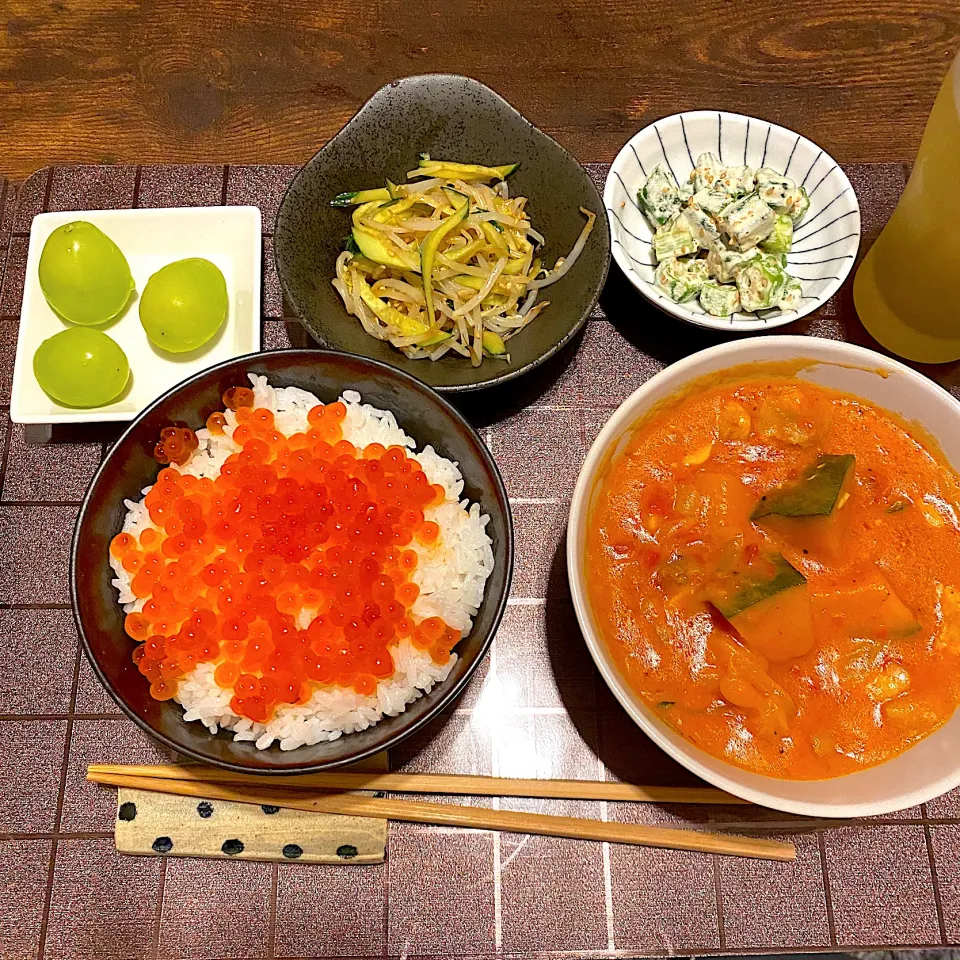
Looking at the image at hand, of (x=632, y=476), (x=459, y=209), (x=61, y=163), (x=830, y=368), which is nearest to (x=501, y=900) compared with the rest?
(x=632, y=476)

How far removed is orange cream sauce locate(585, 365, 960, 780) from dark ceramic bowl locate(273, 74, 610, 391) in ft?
1.39

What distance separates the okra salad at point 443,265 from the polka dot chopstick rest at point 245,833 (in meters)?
1.06

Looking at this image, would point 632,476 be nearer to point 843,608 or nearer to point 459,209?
point 843,608

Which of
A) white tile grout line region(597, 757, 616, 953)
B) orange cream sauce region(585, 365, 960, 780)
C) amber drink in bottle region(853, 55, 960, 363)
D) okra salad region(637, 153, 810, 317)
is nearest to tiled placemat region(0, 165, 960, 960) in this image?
white tile grout line region(597, 757, 616, 953)

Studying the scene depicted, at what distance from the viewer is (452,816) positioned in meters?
1.70

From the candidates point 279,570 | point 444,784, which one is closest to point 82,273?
point 279,570

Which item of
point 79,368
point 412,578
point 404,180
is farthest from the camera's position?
point 404,180

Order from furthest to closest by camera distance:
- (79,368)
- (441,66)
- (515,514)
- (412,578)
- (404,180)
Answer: (441,66), (404,180), (515,514), (79,368), (412,578)

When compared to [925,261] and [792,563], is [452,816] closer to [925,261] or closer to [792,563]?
[792,563]

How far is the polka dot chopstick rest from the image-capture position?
168cm

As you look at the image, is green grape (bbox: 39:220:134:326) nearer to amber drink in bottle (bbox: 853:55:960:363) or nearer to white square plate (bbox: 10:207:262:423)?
white square plate (bbox: 10:207:262:423)

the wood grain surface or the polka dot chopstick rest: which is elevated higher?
the wood grain surface

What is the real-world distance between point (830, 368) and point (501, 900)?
1.28 metres

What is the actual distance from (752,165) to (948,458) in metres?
0.96
